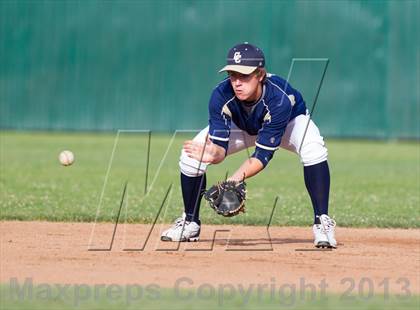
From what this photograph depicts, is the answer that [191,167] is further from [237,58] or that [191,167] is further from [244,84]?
[237,58]

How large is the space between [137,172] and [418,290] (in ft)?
33.9

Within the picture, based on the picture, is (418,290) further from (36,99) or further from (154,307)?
(36,99)

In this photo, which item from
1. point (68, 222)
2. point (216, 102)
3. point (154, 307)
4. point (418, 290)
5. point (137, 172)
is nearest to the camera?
point (154, 307)

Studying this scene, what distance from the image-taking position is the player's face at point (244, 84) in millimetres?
7773

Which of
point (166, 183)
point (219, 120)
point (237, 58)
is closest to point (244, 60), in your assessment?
point (237, 58)

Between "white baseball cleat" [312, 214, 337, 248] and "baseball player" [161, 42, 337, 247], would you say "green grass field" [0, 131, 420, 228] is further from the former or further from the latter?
"white baseball cleat" [312, 214, 337, 248]

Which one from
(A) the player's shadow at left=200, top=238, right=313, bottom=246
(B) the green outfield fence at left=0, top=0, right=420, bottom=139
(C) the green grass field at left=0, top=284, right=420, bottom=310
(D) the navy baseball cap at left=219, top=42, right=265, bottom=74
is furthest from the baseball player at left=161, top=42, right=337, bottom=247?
(B) the green outfield fence at left=0, top=0, right=420, bottom=139

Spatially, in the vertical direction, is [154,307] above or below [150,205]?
above

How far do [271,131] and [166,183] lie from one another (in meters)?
6.79

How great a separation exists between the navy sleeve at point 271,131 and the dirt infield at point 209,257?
0.77 metres

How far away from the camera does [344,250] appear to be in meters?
8.20

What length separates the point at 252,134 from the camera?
8328 mm

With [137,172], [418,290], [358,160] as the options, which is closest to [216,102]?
[418,290]

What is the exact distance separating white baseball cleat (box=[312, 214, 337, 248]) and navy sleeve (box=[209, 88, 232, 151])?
39.9 inches
